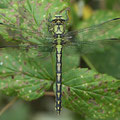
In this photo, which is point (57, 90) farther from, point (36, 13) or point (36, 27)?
point (36, 13)

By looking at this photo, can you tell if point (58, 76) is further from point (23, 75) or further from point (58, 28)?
point (58, 28)

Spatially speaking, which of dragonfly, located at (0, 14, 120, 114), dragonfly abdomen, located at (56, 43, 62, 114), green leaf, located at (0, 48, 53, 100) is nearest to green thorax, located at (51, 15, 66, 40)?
dragonfly, located at (0, 14, 120, 114)

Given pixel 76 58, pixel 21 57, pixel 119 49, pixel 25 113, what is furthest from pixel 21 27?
pixel 119 49

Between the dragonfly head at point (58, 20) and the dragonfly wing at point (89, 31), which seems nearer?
the dragonfly head at point (58, 20)

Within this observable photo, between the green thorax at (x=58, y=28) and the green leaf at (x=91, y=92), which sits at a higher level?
the green thorax at (x=58, y=28)

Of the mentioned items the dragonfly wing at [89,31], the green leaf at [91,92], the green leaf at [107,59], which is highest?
the dragonfly wing at [89,31]

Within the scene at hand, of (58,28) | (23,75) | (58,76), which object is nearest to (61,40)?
(58,28)

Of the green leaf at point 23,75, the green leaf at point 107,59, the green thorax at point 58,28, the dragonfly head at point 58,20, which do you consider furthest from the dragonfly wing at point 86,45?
the green leaf at point 107,59

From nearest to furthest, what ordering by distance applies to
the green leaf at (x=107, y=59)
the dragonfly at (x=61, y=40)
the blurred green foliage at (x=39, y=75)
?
the blurred green foliage at (x=39, y=75)
the dragonfly at (x=61, y=40)
the green leaf at (x=107, y=59)

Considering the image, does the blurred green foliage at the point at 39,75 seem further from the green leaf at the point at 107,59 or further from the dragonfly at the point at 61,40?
the green leaf at the point at 107,59
